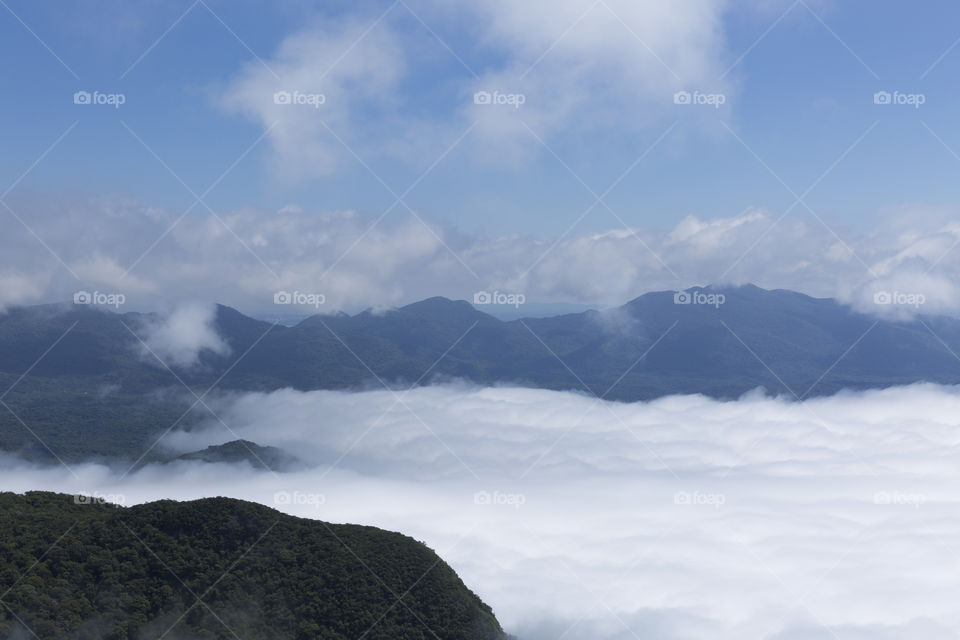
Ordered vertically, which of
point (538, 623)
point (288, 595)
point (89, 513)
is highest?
point (89, 513)

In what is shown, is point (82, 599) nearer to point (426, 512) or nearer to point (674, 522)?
point (426, 512)

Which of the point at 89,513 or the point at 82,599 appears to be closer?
the point at 82,599

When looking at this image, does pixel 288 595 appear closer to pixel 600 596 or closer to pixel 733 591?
pixel 600 596

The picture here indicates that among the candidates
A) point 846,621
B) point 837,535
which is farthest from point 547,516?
point 846,621

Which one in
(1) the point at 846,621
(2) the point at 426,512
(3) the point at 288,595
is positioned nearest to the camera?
(3) the point at 288,595

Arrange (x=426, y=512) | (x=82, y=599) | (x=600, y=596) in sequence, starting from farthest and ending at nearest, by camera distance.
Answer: (x=426, y=512) → (x=600, y=596) → (x=82, y=599)

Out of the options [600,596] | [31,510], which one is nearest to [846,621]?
[600,596]

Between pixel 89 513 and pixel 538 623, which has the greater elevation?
pixel 89 513
